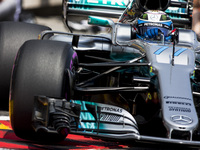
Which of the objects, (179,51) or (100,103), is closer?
(100,103)

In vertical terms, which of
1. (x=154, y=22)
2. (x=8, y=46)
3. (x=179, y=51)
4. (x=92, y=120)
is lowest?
(x=92, y=120)

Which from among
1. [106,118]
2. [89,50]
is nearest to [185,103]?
[106,118]

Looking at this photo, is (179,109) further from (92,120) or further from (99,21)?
(99,21)

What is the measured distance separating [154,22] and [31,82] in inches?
81.4

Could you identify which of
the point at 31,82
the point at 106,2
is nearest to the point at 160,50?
the point at 31,82

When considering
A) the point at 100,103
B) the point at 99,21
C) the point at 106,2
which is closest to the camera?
the point at 100,103

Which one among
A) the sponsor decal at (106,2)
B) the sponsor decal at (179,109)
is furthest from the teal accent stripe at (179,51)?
the sponsor decal at (106,2)

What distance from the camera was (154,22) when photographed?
4.69 m

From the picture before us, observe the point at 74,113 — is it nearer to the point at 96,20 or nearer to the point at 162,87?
the point at 162,87

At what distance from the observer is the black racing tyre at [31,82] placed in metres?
3.04

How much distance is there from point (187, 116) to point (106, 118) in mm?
636

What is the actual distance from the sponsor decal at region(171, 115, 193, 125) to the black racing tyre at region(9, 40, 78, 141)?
81 centimetres

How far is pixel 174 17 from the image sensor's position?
671 centimetres

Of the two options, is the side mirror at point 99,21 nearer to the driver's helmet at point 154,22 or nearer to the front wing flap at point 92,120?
the driver's helmet at point 154,22
